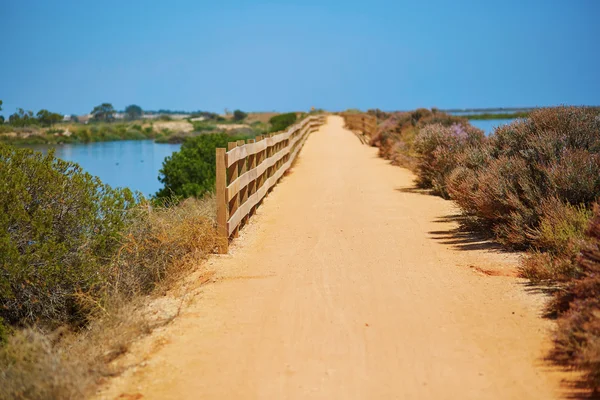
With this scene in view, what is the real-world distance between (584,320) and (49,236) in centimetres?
603

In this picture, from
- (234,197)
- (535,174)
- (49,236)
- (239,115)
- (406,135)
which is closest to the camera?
(49,236)

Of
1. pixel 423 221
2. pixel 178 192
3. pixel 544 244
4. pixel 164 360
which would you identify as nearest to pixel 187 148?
pixel 178 192

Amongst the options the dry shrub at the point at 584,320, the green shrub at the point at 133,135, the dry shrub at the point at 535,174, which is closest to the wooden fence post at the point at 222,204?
the dry shrub at the point at 535,174

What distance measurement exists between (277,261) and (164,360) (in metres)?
3.73

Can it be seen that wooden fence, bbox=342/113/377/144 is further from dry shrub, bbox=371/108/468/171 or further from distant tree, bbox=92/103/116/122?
distant tree, bbox=92/103/116/122

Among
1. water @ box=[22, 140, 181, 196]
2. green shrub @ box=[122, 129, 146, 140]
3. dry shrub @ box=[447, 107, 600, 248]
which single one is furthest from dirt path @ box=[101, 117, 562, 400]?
green shrub @ box=[122, 129, 146, 140]

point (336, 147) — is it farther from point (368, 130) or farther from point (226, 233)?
point (226, 233)

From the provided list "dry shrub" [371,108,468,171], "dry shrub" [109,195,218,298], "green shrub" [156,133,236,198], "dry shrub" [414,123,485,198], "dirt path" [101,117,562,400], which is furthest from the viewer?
"dry shrub" [371,108,468,171]

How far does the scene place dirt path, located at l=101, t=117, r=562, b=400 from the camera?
5.35m

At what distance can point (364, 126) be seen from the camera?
47.7m

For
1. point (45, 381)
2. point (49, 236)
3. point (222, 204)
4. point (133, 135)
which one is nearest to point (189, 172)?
point (222, 204)

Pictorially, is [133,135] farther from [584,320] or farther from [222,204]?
[584,320]

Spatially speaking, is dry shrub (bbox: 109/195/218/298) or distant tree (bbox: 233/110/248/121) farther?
distant tree (bbox: 233/110/248/121)

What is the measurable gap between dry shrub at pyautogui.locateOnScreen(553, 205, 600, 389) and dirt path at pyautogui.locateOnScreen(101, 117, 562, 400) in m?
0.23
